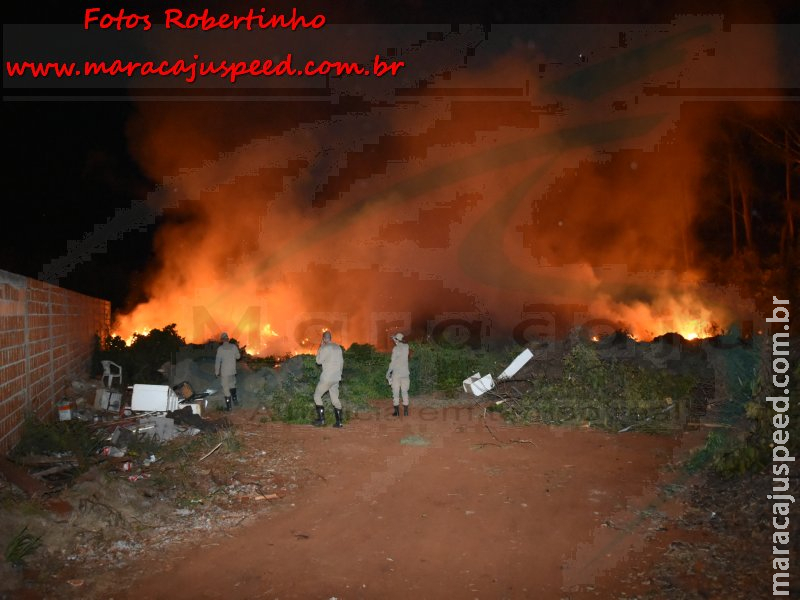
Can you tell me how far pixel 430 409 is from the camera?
1127cm

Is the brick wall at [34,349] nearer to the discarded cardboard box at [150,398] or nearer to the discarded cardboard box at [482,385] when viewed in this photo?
the discarded cardboard box at [150,398]

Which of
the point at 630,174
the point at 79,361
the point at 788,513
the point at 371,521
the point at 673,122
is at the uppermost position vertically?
the point at 673,122

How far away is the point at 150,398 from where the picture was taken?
944cm

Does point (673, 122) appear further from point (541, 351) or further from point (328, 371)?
point (328, 371)

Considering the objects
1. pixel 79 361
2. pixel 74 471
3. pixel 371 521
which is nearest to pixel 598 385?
pixel 371 521

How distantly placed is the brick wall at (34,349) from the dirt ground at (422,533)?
2098 mm

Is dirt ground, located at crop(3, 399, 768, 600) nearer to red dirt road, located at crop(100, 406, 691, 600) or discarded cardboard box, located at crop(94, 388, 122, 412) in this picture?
red dirt road, located at crop(100, 406, 691, 600)

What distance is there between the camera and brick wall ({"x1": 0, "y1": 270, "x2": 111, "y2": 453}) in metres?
6.44

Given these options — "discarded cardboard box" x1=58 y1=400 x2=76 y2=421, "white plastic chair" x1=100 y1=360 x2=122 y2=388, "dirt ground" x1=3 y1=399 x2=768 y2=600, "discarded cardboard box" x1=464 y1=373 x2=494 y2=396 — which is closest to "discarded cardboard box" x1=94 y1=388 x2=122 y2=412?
"discarded cardboard box" x1=58 y1=400 x2=76 y2=421

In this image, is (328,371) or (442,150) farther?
(442,150)

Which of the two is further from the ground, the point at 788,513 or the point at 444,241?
the point at 444,241

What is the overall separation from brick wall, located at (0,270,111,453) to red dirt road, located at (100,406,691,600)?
324 centimetres

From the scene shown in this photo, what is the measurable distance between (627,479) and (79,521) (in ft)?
19.3

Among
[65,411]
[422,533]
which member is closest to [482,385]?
[422,533]
